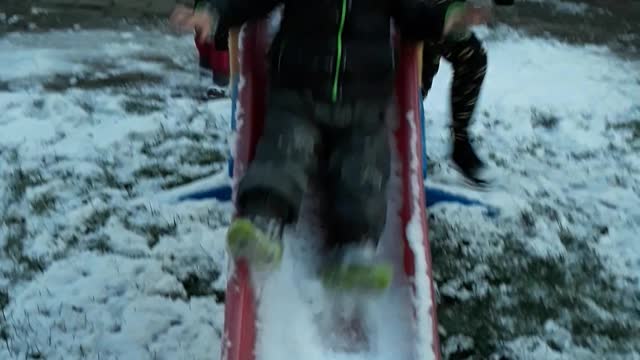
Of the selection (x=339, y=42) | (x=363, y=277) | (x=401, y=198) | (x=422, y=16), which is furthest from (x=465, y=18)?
(x=363, y=277)

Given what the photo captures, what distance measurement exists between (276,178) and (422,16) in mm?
802

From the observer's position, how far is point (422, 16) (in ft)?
8.71

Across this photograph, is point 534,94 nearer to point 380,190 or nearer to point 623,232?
point 623,232

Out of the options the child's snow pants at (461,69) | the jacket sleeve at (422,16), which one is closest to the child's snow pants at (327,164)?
the jacket sleeve at (422,16)

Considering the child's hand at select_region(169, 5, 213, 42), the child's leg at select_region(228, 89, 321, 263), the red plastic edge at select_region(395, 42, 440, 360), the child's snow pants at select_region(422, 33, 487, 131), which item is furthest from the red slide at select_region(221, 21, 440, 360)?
the child's snow pants at select_region(422, 33, 487, 131)

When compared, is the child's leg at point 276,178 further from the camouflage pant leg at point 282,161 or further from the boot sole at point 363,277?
the boot sole at point 363,277

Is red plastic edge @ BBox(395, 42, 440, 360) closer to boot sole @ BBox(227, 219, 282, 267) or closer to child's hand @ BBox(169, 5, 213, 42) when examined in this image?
boot sole @ BBox(227, 219, 282, 267)

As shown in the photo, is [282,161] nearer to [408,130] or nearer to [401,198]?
[401,198]

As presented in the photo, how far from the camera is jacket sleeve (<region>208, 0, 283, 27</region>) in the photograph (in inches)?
102

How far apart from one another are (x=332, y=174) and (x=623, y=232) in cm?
154

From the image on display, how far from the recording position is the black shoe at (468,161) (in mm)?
3684

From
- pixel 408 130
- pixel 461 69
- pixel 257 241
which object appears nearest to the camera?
pixel 257 241

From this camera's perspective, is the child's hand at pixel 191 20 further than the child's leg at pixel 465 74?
No

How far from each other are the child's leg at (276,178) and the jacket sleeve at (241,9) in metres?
0.29
